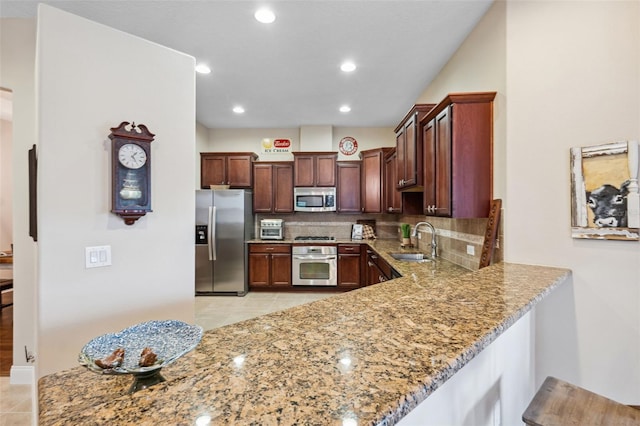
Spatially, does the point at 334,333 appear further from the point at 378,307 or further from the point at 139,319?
the point at 139,319

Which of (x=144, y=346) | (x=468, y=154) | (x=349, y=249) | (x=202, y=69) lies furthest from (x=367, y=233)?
(x=144, y=346)

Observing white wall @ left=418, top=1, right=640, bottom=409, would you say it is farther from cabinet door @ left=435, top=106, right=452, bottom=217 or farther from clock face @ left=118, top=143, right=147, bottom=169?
clock face @ left=118, top=143, right=147, bottom=169

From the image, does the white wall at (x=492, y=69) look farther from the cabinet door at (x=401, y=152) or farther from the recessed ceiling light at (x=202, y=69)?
the recessed ceiling light at (x=202, y=69)

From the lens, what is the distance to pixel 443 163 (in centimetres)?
233

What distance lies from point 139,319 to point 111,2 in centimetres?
240

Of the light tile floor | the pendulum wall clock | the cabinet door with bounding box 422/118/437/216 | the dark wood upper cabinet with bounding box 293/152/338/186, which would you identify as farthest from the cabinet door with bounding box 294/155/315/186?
the pendulum wall clock

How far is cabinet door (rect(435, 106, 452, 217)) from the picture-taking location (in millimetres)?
2227

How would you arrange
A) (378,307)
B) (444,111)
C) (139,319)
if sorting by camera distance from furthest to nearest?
(444,111) → (139,319) → (378,307)

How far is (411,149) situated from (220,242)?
341 cm

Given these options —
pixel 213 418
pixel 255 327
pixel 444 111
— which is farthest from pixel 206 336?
pixel 444 111

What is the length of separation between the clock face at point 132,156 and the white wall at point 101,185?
98 millimetres

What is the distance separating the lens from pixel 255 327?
113 cm

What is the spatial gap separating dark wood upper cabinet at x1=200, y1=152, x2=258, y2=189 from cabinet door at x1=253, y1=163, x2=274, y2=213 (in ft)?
0.47

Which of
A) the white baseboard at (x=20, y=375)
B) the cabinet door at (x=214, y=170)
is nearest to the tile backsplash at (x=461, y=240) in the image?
the cabinet door at (x=214, y=170)
